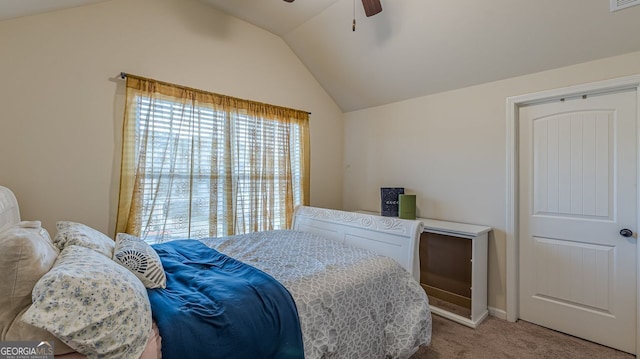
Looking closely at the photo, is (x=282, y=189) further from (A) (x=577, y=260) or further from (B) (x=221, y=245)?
(A) (x=577, y=260)

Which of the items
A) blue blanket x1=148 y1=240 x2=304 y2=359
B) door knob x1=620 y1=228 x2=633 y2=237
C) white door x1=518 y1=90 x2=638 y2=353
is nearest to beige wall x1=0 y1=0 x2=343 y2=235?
blue blanket x1=148 y1=240 x2=304 y2=359

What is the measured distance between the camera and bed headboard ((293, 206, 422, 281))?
198 cm

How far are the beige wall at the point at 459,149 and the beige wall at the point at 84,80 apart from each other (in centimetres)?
208

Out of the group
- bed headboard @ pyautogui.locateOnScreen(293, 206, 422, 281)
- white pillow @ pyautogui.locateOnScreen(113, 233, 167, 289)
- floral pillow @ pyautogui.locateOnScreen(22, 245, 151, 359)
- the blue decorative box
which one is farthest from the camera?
the blue decorative box

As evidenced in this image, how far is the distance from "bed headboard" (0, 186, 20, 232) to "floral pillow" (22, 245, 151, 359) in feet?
3.01

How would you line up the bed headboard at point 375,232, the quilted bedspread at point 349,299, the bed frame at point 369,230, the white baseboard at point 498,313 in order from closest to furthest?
the quilted bedspread at point 349,299 → the bed frame at point 369,230 → the bed headboard at point 375,232 → the white baseboard at point 498,313

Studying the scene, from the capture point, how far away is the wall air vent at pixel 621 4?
1.82 metres

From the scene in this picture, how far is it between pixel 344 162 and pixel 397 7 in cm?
215

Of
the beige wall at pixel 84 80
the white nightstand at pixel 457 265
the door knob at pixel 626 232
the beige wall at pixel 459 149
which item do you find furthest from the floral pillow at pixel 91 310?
the door knob at pixel 626 232

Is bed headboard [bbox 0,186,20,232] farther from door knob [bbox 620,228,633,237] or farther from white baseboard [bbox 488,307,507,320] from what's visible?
door knob [bbox 620,228,633,237]

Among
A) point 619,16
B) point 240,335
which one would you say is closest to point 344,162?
point 619,16

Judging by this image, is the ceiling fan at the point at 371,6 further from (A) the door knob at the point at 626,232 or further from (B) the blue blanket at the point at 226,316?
(A) the door knob at the point at 626,232

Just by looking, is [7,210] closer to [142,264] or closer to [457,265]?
[142,264]

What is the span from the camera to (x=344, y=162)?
4.21 meters
